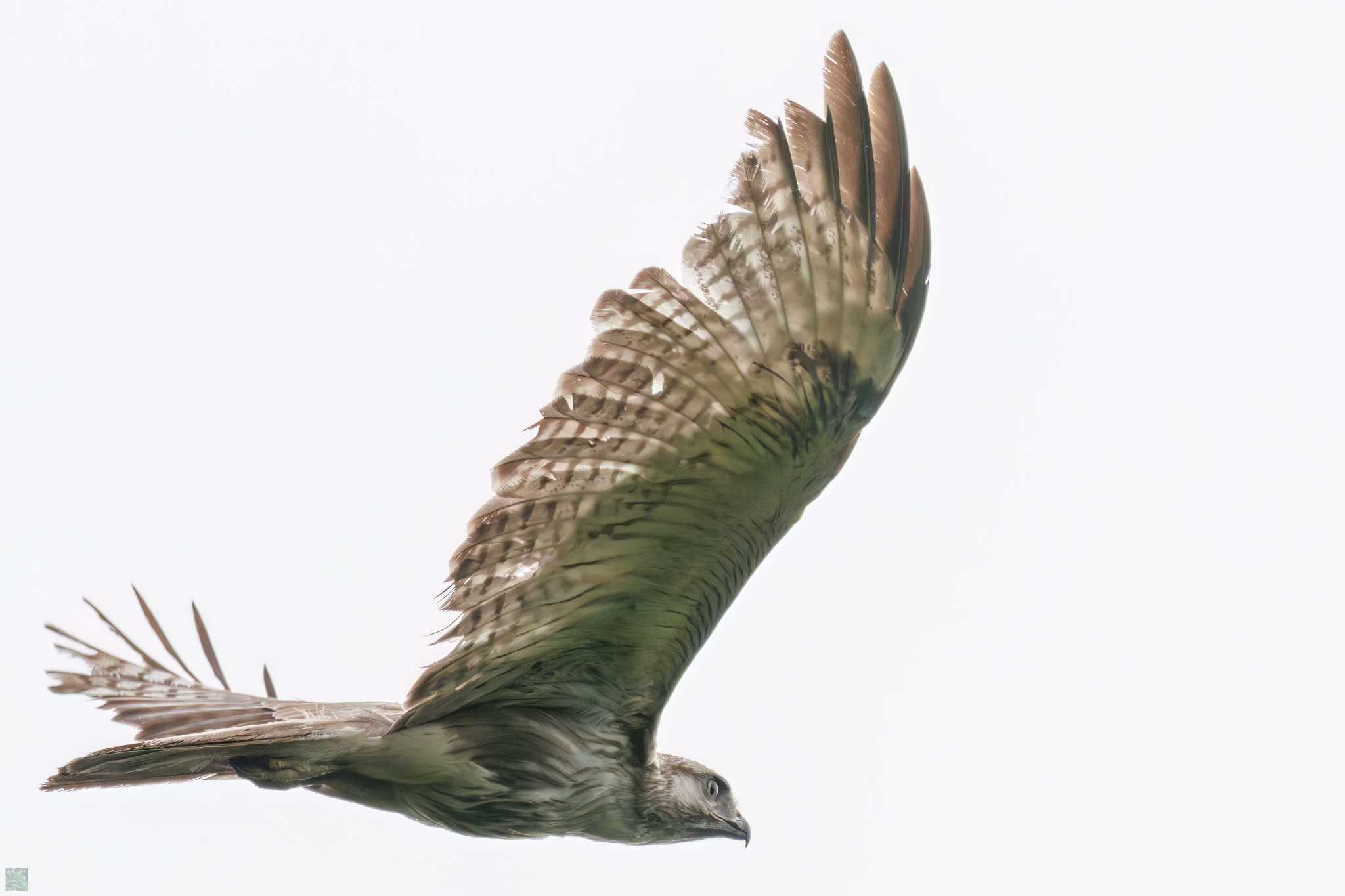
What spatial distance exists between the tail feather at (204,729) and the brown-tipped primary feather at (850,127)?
8.64 feet

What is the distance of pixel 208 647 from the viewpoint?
8.12 meters

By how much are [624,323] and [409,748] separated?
1955 millimetres

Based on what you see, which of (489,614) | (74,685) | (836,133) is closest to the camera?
(836,133)

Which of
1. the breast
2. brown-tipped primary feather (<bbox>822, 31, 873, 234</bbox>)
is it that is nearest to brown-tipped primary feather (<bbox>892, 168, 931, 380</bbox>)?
brown-tipped primary feather (<bbox>822, 31, 873, 234</bbox>)

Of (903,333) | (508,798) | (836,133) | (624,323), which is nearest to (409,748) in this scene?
(508,798)

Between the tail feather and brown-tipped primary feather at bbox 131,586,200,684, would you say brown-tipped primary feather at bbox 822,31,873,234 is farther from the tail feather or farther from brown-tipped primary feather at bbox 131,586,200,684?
brown-tipped primary feather at bbox 131,586,200,684

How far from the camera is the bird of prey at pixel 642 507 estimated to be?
4.97 m

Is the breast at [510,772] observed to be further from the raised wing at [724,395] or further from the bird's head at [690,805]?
the raised wing at [724,395]

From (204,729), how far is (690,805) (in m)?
2.20

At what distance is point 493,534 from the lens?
17.6 ft

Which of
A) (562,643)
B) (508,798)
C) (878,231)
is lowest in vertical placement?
(508,798)

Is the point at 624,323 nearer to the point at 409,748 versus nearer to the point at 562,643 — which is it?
the point at 562,643

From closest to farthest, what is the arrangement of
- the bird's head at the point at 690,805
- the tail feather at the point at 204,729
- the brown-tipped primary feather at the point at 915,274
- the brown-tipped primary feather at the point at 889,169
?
1. the brown-tipped primary feather at the point at 889,169
2. the brown-tipped primary feather at the point at 915,274
3. the tail feather at the point at 204,729
4. the bird's head at the point at 690,805

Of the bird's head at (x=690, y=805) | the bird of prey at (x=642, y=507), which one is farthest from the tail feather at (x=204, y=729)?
the bird's head at (x=690, y=805)
